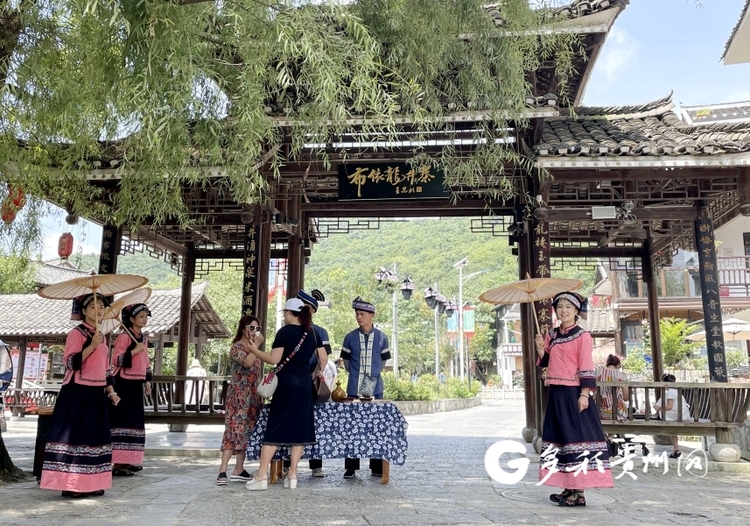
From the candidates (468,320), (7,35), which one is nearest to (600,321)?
(468,320)

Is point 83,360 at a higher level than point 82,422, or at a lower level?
higher

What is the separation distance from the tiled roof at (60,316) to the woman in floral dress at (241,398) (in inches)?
464

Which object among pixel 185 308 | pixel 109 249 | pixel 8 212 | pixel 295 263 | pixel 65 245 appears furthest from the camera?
pixel 185 308

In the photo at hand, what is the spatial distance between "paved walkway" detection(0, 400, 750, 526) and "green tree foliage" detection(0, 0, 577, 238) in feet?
7.81

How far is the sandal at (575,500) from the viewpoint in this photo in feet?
15.5

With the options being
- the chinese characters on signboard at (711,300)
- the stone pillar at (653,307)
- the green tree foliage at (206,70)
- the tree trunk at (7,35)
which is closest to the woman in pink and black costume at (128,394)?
the green tree foliage at (206,70)

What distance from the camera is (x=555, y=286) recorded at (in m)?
5.84

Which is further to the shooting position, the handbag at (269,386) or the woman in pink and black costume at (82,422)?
the handbag at (269,386)

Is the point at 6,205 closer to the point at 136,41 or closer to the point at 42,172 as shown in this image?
the point at 42,172

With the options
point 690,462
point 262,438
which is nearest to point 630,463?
point 690,462

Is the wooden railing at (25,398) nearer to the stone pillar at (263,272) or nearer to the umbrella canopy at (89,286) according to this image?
the stone pillar at (263,272)

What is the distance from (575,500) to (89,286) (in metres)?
4.40

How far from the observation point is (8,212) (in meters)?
6.64

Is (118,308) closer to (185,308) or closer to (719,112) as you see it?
(185,308)
